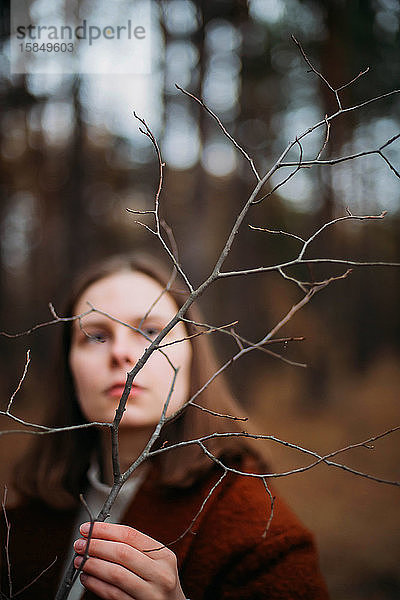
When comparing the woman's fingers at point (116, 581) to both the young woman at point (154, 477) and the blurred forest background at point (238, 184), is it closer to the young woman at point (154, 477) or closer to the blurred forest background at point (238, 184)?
the young woman at point (154, 477)

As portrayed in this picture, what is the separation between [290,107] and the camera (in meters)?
2.91

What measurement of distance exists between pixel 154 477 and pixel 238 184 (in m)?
2.48

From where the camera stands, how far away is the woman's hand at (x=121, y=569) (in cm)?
51

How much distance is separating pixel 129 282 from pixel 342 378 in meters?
2.09

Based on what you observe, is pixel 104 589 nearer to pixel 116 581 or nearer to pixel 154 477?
pixel 116 581

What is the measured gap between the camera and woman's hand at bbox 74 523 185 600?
0.51 m

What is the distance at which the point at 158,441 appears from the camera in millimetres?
694
